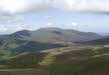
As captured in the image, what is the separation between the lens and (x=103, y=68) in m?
104

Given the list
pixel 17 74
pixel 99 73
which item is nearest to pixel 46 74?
pixel 17 74

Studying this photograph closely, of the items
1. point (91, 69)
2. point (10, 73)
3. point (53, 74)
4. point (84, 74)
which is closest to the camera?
point (84, 74)

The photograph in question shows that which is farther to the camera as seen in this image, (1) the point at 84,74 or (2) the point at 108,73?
(1) the point at 84,74

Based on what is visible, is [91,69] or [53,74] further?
[53,74]

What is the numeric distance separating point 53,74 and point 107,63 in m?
46.8

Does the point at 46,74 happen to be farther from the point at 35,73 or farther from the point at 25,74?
the point at 25,74

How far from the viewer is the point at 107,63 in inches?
4441

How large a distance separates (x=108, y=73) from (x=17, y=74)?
246 feet

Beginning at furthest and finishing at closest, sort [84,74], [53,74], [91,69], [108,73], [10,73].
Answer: [10,73] < [53,74] < [91,69] < [84,74] < [108,73]

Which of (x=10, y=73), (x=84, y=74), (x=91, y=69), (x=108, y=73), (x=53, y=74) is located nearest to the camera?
(x=108, y=73)

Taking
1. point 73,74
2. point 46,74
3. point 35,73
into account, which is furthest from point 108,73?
point 35,73

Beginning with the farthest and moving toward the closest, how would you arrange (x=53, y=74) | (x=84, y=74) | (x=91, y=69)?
(x=53, y=74) < (x=91, y=69) < (x=84, y=74)

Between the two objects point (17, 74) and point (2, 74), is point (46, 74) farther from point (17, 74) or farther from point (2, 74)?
point (2, 74)

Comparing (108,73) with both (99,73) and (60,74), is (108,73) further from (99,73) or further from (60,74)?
(60,74)
